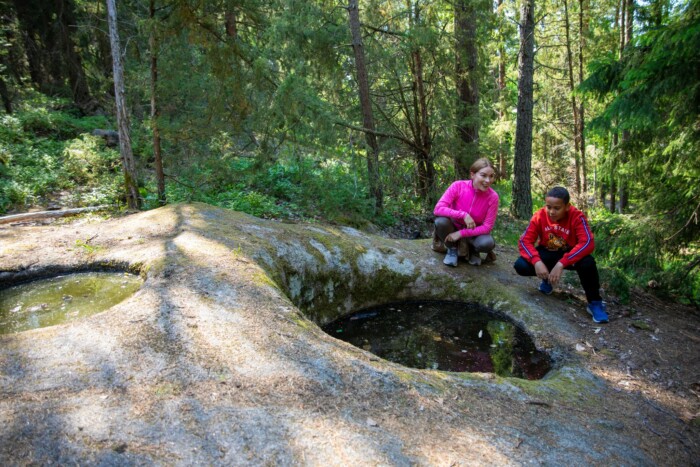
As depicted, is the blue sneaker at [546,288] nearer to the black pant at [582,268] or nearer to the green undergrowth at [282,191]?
the black pant at [582,268]

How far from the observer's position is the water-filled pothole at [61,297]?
12.4ft

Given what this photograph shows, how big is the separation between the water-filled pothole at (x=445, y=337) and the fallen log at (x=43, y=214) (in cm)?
574

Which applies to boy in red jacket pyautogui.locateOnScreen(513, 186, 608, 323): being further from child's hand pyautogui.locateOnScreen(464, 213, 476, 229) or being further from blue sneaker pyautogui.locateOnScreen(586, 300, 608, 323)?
child's hand pyautogui.locateOnScreen(464, 213, 476, 229)

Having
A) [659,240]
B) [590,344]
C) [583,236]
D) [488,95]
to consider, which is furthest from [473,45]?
[590,344]

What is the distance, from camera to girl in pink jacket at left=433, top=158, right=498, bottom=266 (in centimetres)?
562

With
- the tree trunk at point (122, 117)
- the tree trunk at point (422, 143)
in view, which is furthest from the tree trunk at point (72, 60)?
the tree trunk at point (422, 143)

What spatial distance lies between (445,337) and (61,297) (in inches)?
161

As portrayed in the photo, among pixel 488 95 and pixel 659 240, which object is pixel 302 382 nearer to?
pixel 659 240

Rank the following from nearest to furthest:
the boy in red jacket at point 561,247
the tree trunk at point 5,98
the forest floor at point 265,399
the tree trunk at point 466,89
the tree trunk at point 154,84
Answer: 1. the forest floor at point 265,399
2. the boy in red jacket at point 561,247
3. the tree trunk at point 154,84
4. the tree trunk at point 466,89
5. the tree trunk at point 5,98

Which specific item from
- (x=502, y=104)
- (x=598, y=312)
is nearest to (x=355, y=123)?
(x=502, y=104)

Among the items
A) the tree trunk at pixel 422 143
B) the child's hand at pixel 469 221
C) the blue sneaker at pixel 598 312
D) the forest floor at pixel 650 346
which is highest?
the tree trunk at pixel 422 143

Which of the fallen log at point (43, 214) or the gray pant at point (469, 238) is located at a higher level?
the fallen log at point (43, 214)

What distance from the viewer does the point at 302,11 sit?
9.09m

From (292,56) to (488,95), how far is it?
26.9 feet
